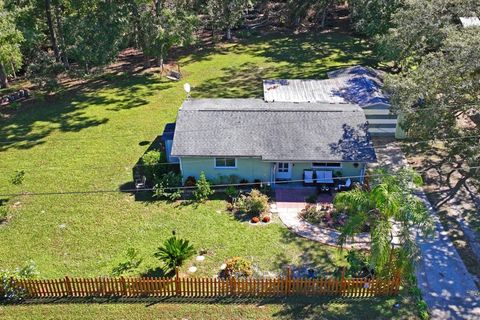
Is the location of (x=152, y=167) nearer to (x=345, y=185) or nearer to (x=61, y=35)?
(x=345, y=185)

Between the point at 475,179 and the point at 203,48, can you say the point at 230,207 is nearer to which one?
the point at 475,179

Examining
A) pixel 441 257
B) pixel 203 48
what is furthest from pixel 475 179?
pixel 203 48

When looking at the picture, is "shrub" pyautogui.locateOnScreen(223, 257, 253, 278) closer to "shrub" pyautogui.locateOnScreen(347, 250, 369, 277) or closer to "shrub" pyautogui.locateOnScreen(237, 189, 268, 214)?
"shrub" pyautogui.locateOnScreen(237, 189, 268, 214)

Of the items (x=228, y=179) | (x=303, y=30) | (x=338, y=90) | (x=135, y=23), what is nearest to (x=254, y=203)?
(x=228, y=179)

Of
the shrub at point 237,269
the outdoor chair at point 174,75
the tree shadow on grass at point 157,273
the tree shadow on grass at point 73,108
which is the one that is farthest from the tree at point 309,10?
the tree shadow on grass at point 157,273

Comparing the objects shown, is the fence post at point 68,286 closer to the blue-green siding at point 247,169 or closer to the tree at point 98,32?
the blue-green siding at point 247,169
